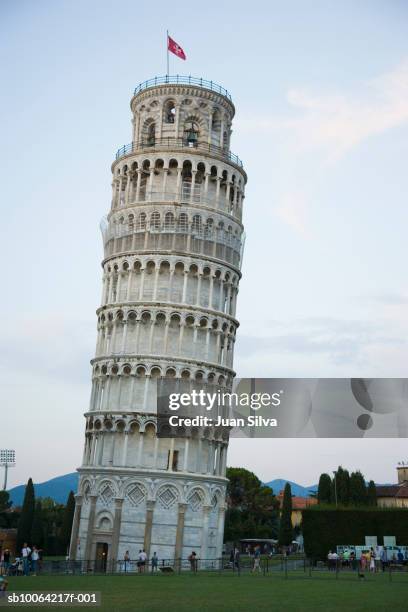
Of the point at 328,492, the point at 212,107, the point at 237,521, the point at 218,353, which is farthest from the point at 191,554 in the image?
the point at 237,521

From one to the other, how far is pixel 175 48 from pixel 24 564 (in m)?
42.3

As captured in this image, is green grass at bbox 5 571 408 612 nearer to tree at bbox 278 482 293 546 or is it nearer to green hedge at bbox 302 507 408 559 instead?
green hedge at bbox 302 507 408 559

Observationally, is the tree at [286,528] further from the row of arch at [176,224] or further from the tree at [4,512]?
the row of arch at [176,224]

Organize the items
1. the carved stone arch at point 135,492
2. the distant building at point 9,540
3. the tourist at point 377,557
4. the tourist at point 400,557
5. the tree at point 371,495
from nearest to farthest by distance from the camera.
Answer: the tourist at point 377,557, the tourist at point 400,557, the carved stone arch at point 135,492, the distant building at point 9,540, the tree at point 371,495

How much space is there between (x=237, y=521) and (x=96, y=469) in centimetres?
4860

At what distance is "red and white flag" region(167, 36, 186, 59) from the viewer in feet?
196

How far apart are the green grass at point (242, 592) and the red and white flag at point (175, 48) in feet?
136

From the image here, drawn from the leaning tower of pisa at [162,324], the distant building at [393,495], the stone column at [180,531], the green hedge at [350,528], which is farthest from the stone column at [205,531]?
the distant building at [393,495]

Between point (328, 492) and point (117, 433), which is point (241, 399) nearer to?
point (117, 433)

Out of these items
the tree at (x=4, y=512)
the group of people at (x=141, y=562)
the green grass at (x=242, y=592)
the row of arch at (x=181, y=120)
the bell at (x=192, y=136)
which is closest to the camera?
the green grass at (x=242, y=592)

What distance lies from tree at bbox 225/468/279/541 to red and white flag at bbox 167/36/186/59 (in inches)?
2377

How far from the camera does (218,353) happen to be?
2258 inches

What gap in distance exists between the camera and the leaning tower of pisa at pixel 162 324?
5316cm

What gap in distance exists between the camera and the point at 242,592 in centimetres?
3019
